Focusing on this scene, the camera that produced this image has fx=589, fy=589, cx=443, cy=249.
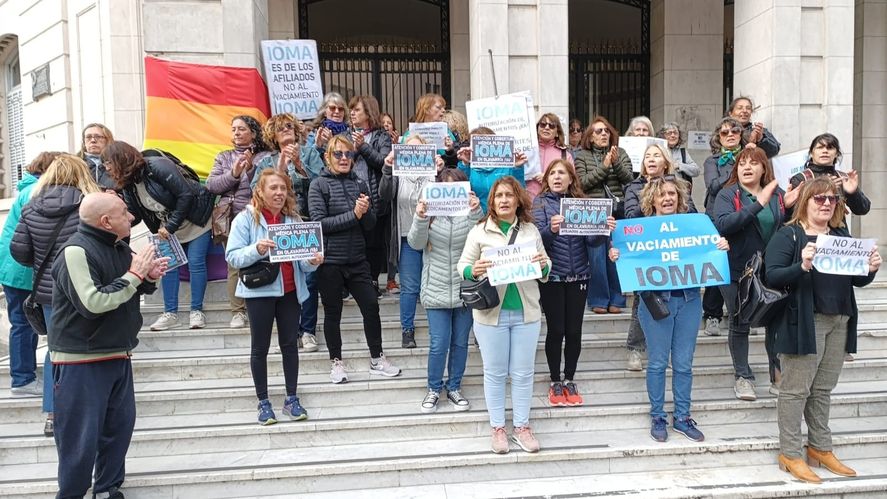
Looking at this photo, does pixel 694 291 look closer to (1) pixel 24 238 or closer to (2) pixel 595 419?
(2) pixel 595 419

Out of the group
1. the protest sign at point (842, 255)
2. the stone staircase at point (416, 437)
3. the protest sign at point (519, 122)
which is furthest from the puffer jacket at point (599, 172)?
the protest sign at point (842, 255)

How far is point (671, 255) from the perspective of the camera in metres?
4.96

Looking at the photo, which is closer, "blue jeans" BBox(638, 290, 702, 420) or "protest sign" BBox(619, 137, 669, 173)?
"blue jeans" BBox(638, 290, 702, 420)

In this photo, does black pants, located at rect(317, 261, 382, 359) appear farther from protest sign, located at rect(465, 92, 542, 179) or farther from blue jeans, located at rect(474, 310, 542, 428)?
protest sign, located at rect(465, 92, 542, 179)

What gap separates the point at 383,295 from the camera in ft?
23.5

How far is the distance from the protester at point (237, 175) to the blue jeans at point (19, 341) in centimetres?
184

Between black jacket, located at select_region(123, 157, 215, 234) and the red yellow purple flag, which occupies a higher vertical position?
the red yellow purple flag

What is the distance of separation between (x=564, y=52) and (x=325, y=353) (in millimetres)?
5029

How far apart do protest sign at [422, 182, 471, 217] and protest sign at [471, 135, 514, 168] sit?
1.95 ft

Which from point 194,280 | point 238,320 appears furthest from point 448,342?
point 194,280

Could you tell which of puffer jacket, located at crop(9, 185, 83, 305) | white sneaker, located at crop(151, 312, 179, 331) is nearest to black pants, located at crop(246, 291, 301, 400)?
puffer jacket, located at crop(9, 185, 83, 305)

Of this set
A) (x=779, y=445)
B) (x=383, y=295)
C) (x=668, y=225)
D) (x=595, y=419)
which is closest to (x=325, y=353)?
(x=383, y=295)

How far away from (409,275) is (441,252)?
2.21ft

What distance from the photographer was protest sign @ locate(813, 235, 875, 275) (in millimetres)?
4246
